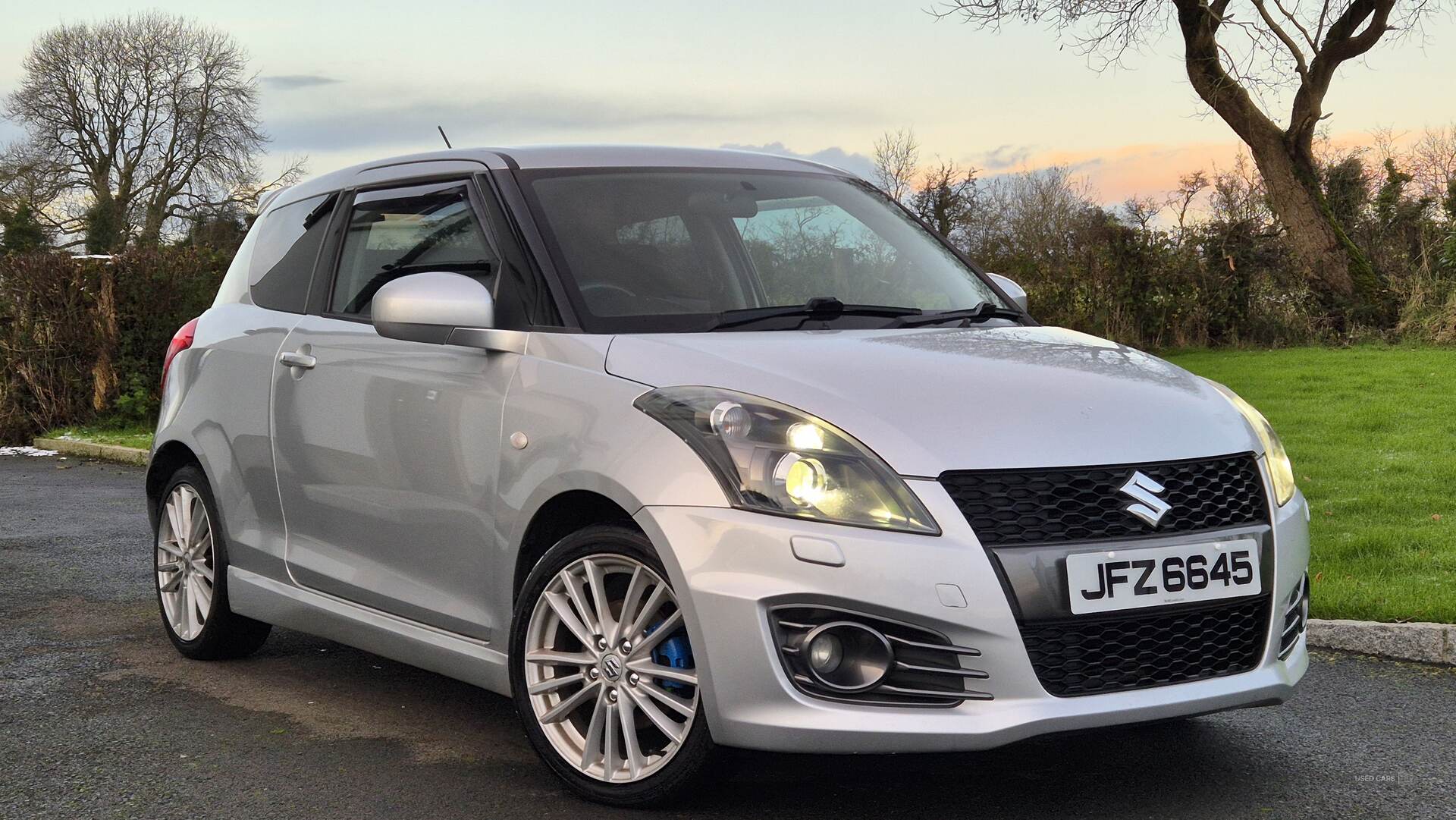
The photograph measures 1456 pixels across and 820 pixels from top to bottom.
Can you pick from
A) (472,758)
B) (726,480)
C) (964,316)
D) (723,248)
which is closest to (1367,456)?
(964,316)

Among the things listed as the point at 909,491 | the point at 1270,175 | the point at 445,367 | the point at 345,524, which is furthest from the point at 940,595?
the point at 1270,175

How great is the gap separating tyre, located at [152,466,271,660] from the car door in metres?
0.65

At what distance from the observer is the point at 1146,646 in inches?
131

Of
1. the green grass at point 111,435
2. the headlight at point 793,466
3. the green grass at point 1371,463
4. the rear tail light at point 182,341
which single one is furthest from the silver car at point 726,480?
the green grass at point 111,435

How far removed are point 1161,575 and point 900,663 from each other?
0.63 meters

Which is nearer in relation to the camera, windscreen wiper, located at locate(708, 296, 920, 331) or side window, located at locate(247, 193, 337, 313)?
windscreen wiper, located at locate(708, 296, 920, 331)

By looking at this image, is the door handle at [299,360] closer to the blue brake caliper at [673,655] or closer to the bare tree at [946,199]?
the blue brake caliper at [673,655]

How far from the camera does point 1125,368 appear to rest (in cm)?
386

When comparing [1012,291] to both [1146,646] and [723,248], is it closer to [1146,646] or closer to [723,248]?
[723,248]

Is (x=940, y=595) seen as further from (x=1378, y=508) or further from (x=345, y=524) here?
(x=1378, y=508)

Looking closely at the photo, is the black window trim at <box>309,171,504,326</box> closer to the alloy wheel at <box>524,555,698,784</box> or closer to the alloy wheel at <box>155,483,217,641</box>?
the alloy wheel at <box>155,483,217,641</box>

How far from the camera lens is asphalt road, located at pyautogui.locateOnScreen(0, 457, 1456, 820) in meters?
3.70

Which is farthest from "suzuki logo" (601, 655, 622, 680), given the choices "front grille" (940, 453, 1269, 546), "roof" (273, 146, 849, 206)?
"roof" (273, 146, 849, 206)

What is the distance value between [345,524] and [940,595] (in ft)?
7.02
